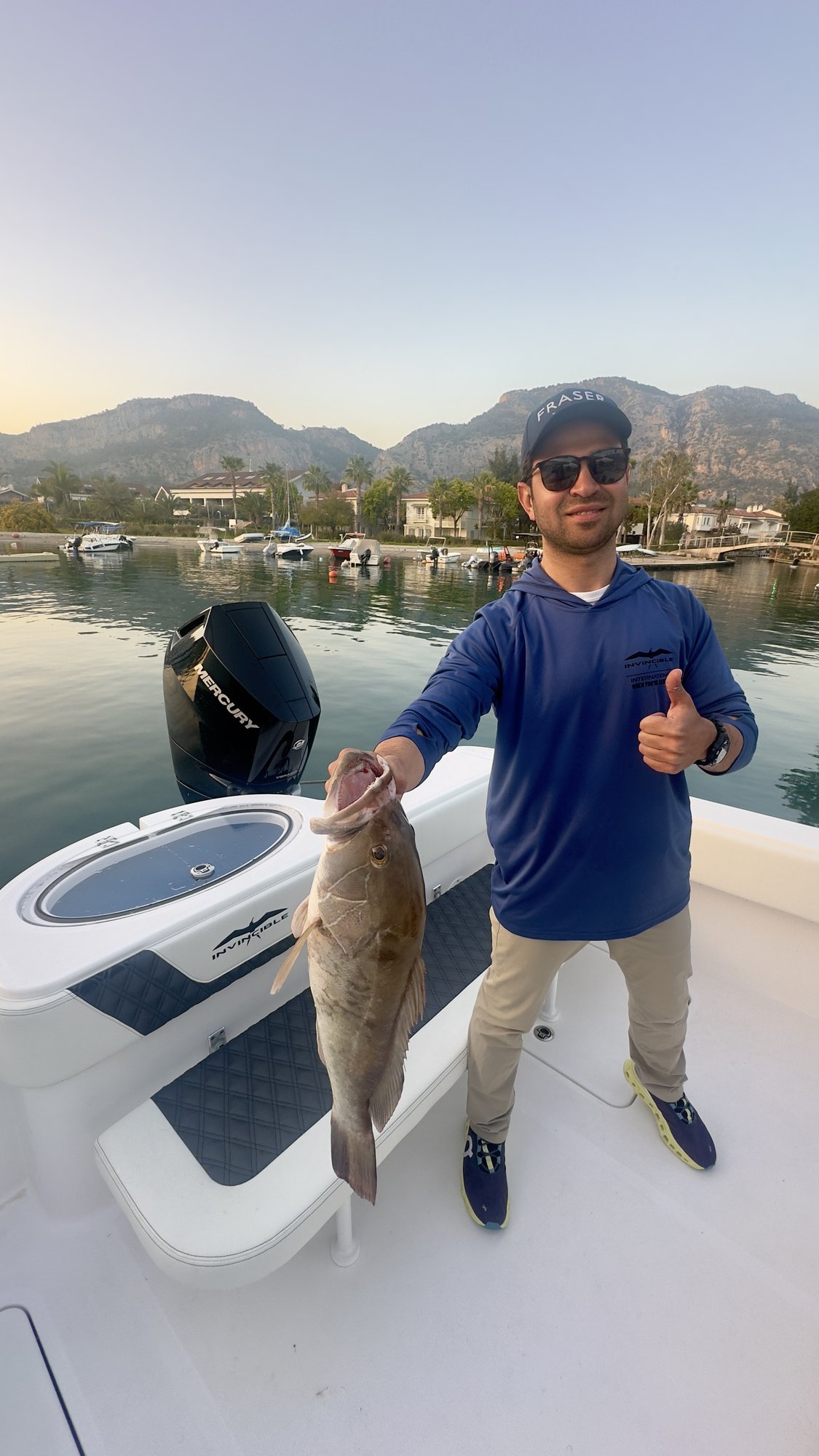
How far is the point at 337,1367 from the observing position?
1670 millimetres

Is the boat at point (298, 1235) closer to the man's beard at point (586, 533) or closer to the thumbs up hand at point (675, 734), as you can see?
the thumbs up hand at point (675, 734)

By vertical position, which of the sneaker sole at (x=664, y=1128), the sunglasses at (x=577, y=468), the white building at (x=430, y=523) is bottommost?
the sneaker sole at (x=664, y=1128)

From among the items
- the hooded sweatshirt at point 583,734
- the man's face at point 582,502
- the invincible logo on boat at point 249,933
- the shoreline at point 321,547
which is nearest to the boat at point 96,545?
the shoreline at point 321,547

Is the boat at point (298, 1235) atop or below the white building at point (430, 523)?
below

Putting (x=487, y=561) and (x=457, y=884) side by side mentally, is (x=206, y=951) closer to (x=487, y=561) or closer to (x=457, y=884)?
(x=457, y=884)

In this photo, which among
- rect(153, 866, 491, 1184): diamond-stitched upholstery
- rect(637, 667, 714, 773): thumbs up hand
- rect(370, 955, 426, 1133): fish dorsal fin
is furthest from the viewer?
rect(153, 866, 491, 1184): diamond-stitched upholstery

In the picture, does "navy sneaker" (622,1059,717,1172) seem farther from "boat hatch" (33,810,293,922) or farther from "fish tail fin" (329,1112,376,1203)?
"boat hatch" (33,810,293,922)

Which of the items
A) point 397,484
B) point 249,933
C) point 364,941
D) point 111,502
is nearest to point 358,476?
point 397,484

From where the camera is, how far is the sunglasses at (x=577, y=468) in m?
1.72

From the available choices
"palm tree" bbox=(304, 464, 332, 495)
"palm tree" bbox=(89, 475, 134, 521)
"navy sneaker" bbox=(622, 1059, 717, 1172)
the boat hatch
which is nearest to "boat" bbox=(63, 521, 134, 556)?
"palm tree" bbox=(89, 475, 134, 521)

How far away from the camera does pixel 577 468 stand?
171 cm

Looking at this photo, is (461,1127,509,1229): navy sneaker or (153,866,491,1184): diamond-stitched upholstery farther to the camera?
(461,1127,509,1229): navy sneaker

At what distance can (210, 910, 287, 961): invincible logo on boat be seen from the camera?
6.47ft

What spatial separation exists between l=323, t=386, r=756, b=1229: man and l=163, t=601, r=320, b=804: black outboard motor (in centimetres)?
201
